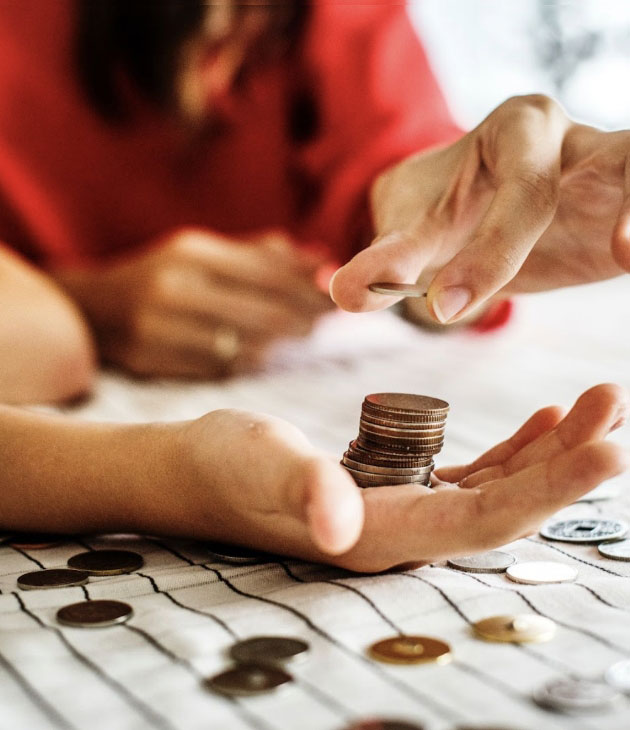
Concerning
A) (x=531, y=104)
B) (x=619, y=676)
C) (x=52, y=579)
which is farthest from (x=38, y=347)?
(x=619, y=676)

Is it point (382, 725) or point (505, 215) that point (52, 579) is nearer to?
point (382, 725)

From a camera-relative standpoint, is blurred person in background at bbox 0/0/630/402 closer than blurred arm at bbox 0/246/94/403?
No

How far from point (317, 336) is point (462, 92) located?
84.7 inches

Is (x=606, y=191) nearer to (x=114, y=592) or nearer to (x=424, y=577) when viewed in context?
(x=424, y=577)

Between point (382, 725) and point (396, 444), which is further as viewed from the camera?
point (396, 444)

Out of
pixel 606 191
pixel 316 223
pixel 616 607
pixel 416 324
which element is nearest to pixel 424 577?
pixel 616 607

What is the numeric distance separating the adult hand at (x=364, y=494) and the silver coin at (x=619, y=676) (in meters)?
0.10

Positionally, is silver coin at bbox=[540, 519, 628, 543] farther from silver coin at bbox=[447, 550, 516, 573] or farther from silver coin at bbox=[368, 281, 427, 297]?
silver coin at bbox=[368, 281, 427, 297]

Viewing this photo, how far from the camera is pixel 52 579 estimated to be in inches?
26.7

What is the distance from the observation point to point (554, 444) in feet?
2.22

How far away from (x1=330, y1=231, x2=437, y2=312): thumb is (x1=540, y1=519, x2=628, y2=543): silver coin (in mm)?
256

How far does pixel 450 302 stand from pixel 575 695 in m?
0.30

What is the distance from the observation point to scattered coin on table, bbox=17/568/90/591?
667mm

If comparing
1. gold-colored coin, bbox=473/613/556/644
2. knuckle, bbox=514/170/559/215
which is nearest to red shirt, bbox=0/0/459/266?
knuckle, bbox=514/170/559/215
